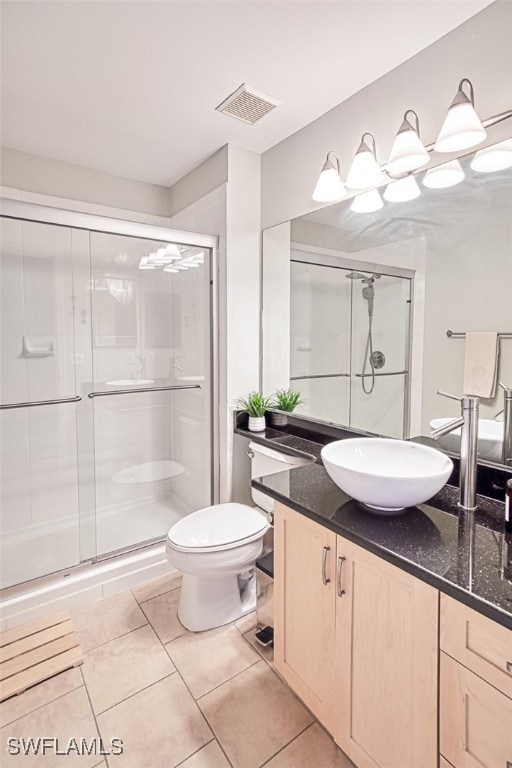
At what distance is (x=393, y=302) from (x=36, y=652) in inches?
85.7

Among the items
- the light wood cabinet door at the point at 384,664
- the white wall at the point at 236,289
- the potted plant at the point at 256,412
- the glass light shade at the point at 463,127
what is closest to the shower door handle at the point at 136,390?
the white wall at the point at 236,289

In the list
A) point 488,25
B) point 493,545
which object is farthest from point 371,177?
point 493,545

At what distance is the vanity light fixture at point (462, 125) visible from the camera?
1.27m

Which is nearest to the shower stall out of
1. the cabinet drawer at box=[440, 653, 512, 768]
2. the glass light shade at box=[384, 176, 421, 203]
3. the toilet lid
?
the toilet lid

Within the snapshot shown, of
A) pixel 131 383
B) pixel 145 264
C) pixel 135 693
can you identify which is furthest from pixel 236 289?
pixel 135 693

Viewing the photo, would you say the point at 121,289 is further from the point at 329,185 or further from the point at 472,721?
the point at 472,721

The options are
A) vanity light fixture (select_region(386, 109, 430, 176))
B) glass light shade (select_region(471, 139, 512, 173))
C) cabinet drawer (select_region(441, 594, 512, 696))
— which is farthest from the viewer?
vanity light fixture (select_region(386, 109, 430, 176))

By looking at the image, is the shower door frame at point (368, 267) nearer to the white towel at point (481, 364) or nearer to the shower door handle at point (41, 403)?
the white towel at point (481, 364)

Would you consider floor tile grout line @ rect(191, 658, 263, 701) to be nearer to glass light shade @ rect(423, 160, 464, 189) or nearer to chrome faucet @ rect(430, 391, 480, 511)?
chrome faucet @ rect(430, 391, 480, 511)

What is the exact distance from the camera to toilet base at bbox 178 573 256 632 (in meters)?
1.85

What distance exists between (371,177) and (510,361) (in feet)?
3.03

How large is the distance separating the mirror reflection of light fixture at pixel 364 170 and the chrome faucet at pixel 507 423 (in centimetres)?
97

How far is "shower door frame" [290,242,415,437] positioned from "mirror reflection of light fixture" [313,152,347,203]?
11.0 inches

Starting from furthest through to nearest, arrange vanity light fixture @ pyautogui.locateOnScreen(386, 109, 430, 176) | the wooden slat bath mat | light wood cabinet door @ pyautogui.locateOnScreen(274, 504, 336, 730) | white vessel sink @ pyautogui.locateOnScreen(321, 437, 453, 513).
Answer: the wooden slat bath mat, vanity light fixture @ pyautogui.locateOnScreen(386, 109, 430, 176), light wood cabinet door @ pyautogui.locateOnScreen(274, 504, 336, 730), white vessel sink @ pyautogui.locateOnScreen(321, 437, 453, 513)
